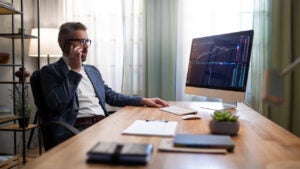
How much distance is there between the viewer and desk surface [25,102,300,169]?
83 cm

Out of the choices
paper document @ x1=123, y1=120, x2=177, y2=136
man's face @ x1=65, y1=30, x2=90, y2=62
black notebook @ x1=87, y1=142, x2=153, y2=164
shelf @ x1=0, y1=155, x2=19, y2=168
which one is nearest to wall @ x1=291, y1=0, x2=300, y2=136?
paper document @ x1=123, y1=120, x2=177, y2=136

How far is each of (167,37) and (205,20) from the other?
1.43ft

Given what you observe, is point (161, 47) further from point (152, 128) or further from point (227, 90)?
point (152, 128)

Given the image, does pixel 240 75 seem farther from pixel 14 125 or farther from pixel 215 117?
pixel 14 125

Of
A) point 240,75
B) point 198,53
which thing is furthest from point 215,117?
point 198,53

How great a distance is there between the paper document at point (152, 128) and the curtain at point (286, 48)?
191 cm

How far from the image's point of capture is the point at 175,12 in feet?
10.1

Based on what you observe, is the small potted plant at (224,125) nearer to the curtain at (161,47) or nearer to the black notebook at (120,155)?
the black notebook at (120,155)

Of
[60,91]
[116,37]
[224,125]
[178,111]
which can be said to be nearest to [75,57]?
[60,91]

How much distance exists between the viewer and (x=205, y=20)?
309 centimetres

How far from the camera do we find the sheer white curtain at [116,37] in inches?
124

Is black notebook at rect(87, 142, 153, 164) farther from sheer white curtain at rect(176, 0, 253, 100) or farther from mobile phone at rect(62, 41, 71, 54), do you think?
sheer white curtain at rect(176, 0, 253, 100)

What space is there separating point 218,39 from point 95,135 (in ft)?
3.68

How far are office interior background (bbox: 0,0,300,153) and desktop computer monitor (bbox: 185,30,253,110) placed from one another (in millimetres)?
953
